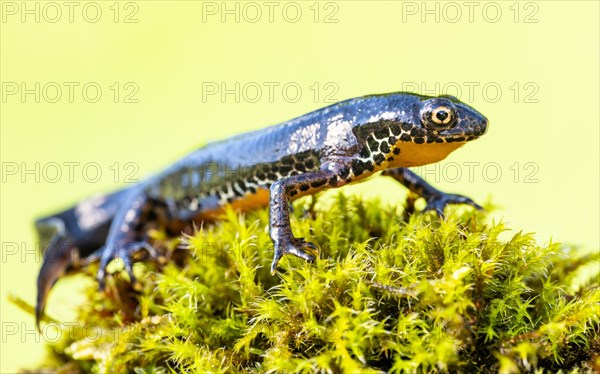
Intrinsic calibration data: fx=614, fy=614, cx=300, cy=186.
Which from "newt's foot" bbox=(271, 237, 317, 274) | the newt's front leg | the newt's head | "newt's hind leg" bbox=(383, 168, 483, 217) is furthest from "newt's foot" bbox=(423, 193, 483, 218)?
"newt's foot" bbox=(271, 237, 317, 274)

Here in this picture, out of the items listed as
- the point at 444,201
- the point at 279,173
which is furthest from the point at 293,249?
the point at 444,201

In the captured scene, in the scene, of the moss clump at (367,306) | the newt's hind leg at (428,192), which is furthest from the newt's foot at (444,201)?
the moss clump at (367,306)

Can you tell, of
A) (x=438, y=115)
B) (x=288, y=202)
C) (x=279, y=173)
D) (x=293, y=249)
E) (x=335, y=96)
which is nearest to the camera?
(x=293, y=249)

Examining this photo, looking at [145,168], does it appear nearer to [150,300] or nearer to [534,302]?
[150,300]

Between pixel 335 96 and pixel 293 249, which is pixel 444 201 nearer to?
pixel 293 249

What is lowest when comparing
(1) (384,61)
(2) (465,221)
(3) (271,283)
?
(3) (271,283)

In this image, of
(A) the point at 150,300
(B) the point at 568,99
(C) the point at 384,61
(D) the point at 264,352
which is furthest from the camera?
(C) the point at 384,61

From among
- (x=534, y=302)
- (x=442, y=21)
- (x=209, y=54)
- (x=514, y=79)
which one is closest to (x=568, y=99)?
(x=514, y=79)

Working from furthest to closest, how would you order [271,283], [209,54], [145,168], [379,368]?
[209,54] → [145,168] → [271,283] → [379,368]
